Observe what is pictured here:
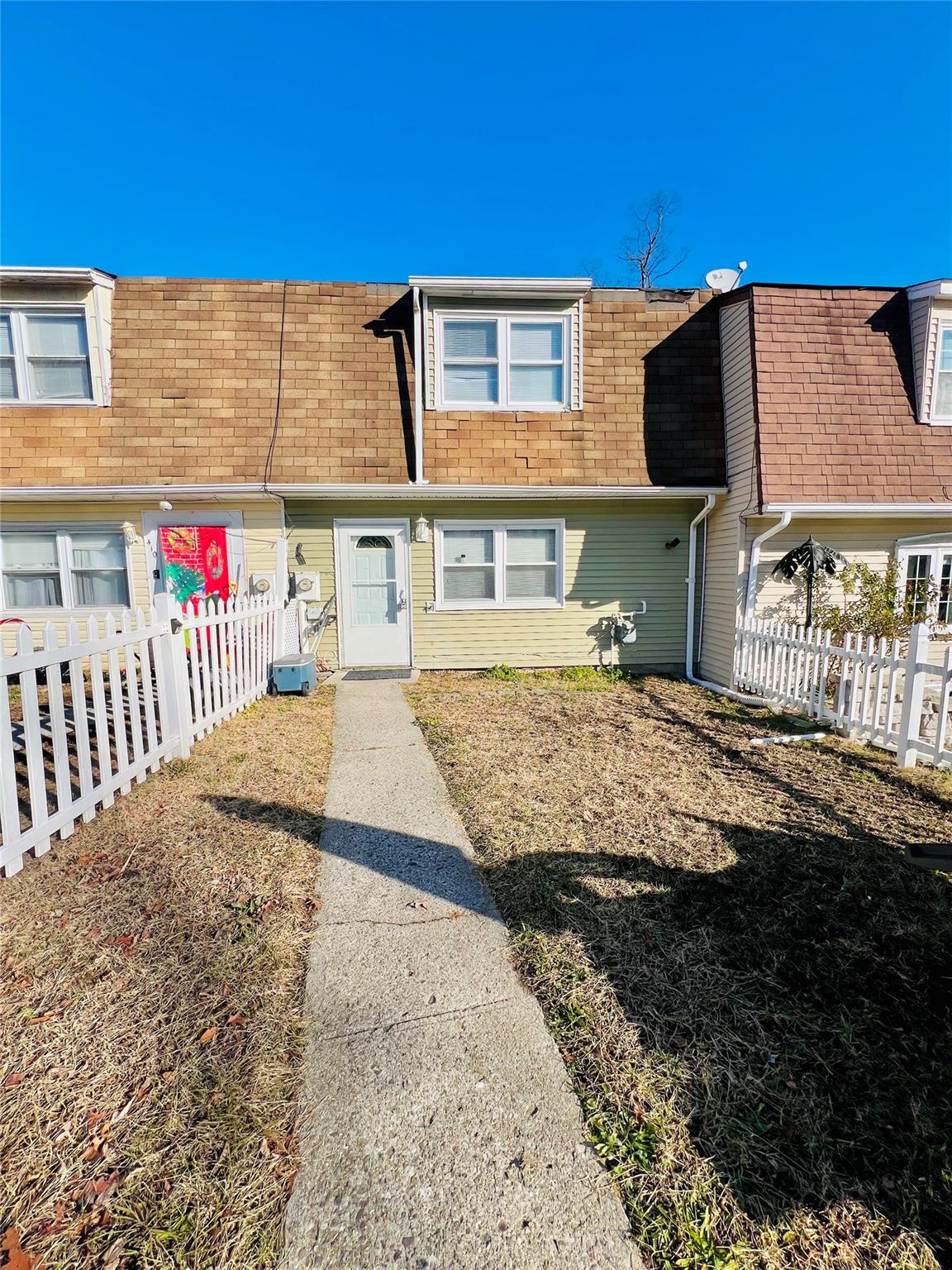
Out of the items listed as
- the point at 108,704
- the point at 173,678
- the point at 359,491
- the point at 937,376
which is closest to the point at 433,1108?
the point at 173,678

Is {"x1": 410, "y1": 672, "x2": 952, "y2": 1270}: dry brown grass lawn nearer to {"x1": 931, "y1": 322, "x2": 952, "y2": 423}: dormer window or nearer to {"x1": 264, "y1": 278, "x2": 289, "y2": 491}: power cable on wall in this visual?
{"x1": 264, "y1": 278, "x2": 289, "y2": 491}: power cable on wall

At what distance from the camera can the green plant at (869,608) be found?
7871mm

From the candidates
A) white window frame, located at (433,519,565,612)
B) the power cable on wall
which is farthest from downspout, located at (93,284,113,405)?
white window frame, located at (433,519,565,612)

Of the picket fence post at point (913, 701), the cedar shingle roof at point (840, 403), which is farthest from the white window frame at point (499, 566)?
the picket fence post at point (913, 701)

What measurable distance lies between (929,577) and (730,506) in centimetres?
310

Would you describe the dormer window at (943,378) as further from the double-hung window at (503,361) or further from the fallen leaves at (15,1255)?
the fallen leaves at (15,1255)

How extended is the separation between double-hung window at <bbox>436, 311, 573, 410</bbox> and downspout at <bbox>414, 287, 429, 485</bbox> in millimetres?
257

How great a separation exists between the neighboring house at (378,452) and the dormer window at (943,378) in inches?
111

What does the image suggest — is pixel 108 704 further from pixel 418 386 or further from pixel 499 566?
pixel 418 386

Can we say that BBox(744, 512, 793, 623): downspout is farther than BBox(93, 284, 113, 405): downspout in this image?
No

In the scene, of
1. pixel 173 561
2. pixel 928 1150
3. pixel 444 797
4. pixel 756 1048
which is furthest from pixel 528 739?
pixel 173 561

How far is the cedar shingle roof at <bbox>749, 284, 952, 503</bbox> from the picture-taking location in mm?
7781

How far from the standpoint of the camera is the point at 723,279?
9258 millimetres

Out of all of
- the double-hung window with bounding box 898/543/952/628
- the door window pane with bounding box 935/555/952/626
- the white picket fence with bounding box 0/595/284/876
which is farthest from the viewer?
the door window pane with bounding box 935/555/952/626
